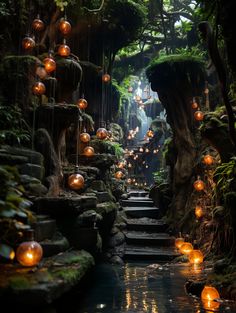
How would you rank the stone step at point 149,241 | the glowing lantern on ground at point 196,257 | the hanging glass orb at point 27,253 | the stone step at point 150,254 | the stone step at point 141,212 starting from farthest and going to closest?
1. the stone step at point 141,212
2. the stone step at point 149,241
3. the stone step at point 150,254
4. the glowing lantern on ground at point 196,257
5. the hanging glass orb at point 27,253

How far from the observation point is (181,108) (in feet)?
53.0

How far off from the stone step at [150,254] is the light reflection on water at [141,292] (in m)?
1.26

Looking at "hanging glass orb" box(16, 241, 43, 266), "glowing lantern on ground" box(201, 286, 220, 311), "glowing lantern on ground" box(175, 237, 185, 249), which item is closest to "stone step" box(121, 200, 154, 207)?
"glowing lantern on ground" box(175, 237, 185, 249)

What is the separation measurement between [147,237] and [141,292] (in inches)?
250

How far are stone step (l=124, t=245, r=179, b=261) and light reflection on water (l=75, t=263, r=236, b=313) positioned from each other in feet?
4.13

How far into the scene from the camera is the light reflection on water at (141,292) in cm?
627

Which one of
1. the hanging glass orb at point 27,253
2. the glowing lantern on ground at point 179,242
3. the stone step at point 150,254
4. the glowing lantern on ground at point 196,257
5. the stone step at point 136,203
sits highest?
the stone step at point 136,203

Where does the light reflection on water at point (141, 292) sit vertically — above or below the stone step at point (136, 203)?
below

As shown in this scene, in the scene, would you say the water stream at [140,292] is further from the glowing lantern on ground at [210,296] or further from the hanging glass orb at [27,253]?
the hanging glass orb at [27,253]

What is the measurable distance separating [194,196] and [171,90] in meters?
5.57

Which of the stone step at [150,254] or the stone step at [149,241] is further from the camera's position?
the stone step at [149,241]

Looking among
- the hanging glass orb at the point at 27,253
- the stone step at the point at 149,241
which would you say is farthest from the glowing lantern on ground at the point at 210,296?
the stone step at the point at 149,241

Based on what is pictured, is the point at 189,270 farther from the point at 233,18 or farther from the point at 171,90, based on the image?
the point at 171,90

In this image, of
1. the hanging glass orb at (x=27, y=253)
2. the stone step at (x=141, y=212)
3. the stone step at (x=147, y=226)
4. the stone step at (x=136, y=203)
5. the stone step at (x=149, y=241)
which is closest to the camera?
the hanging glass orb at (x=27, y=253)
